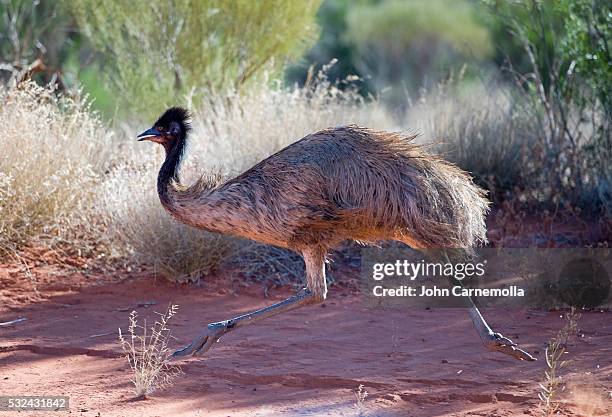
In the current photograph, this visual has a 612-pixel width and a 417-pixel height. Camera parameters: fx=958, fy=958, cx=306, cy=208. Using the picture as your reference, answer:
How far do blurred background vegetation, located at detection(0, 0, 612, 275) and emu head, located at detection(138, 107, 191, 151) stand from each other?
5.96 feet

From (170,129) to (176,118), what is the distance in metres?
0.08

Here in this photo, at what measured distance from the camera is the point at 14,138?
8.15 m

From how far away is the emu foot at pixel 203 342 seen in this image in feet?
18.2

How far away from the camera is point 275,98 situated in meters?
10.5

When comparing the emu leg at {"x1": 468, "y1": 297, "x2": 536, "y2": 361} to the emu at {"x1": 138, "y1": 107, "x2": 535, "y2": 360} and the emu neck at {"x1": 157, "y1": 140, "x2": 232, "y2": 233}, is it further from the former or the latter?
the emu neck at {"x1": 157, "y1": 140, "x2": 232, "y2": 233}

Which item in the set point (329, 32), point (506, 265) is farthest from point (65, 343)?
point (329, 32)

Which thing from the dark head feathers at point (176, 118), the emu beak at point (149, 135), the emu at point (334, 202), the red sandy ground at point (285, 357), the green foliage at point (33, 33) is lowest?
the red sandy ground at point (285, 357)

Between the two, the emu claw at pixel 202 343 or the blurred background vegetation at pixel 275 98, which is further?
the blurred background vegetation at pixel 275 98

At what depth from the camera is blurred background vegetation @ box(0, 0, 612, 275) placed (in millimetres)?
8875

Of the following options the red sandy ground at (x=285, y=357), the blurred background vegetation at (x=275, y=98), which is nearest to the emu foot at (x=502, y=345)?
the red sandy ground at (x=285, y=357)

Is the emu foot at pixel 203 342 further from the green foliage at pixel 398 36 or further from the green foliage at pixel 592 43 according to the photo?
the green foliage at pixel 398 36

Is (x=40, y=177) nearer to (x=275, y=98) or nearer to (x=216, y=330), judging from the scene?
(x=275, y=98)

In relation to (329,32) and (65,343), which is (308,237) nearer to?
(65,343)

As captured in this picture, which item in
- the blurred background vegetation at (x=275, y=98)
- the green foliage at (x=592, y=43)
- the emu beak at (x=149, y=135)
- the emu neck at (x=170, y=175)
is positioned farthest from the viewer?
the green foliage at (x=592, y=43)
